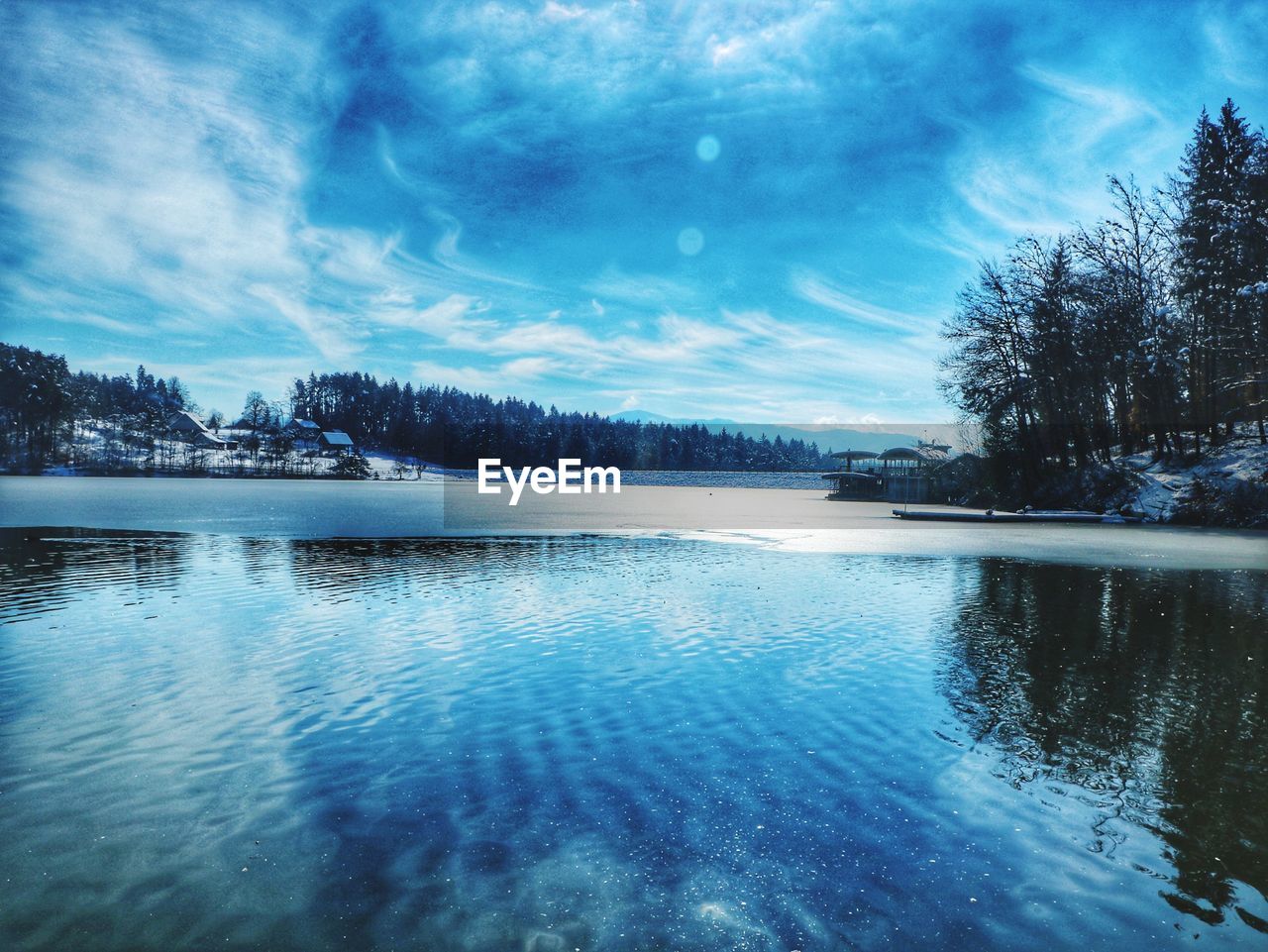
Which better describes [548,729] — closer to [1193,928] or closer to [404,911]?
[404,911]

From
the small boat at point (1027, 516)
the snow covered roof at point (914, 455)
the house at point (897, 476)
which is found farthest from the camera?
the snow covered roof at point (914, 455)

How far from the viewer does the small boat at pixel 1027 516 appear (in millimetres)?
54469

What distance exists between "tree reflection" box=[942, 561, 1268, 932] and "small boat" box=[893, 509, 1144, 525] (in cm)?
3747

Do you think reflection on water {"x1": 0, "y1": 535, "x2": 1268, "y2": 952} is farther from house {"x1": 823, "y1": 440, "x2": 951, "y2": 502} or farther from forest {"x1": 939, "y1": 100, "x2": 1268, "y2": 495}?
house {"x1": 823, "y1": 440, "x2": 951, "y2": 502}

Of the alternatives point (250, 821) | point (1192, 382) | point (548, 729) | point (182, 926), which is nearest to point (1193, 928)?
point (548, 729)

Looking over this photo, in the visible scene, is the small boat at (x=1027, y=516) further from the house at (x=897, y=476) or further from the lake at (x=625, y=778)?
the lake at (x=625, y=778)

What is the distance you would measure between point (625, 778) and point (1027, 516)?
2305 inches

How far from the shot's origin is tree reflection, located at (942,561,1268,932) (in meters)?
6.96

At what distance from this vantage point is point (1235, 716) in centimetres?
1060

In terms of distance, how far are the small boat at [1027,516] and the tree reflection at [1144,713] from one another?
123ft

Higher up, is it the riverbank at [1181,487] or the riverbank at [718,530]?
the riverbank at [1181,487]

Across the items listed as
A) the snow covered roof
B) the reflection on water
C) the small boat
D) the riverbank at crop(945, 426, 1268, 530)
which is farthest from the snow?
the reflection on water

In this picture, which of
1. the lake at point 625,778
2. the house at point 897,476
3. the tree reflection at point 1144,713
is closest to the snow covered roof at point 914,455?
the house at point 897,476

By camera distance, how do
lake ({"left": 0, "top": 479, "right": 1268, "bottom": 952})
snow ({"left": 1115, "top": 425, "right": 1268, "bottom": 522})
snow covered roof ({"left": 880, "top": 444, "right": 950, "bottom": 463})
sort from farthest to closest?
snow covered roof ({"left": 880, "top": 444, "right": 950, "bottom": 463}) < snow ({"left": 1115, "top": 425, "right": 1268, "bottom": 522}) < lake ({"left": 0, "top": 479, "right": 1268, "bottom": 952})
